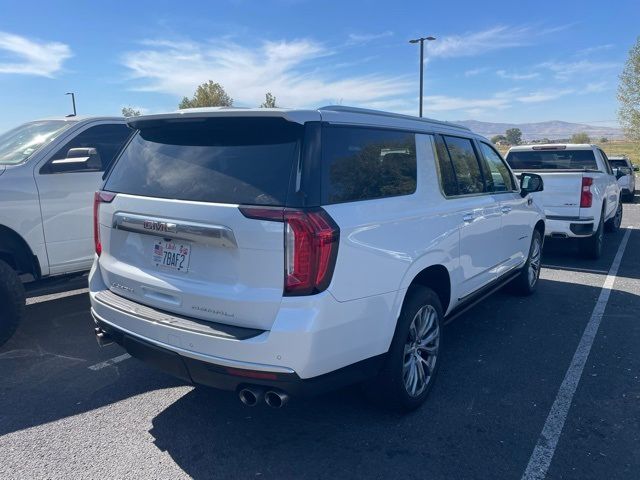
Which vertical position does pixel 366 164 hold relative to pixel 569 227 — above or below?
above

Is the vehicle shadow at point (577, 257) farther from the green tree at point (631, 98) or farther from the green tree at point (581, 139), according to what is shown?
the green tree at point (581, 139)

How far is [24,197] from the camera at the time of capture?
4.65m

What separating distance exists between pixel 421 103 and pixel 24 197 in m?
22.3

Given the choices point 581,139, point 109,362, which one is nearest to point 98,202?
point 109,362

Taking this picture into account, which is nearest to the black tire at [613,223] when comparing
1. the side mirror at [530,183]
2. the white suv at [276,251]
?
the side mirror at [530,183]

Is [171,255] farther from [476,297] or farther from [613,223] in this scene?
[613,223]

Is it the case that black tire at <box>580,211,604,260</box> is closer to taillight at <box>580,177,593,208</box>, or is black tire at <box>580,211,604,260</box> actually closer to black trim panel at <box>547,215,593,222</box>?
black trim panel at <box>547,215,593,222</box>

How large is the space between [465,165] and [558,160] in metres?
6.48

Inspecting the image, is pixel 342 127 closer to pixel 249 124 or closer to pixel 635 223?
pixel 249 124

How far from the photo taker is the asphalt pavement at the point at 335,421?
2.92m

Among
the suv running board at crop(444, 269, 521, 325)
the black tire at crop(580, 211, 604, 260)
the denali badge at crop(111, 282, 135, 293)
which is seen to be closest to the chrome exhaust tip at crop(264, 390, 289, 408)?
the denali badge at crop(111, 282, 135, 293)

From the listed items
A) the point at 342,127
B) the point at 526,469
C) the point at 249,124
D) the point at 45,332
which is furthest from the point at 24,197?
the point at 526,469

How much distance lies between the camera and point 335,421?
341 cm

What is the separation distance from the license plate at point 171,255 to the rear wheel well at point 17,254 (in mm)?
2404
